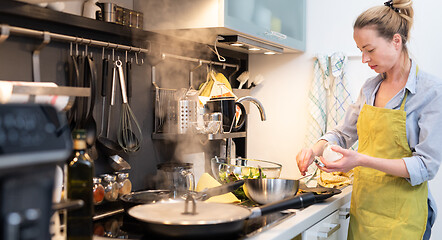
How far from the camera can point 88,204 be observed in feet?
3.84

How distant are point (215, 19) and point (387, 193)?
906 millimetres

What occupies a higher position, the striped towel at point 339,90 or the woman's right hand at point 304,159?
the striped towel at point 339,90

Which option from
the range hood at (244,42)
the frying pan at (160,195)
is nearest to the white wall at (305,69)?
the range hood at (244,42)

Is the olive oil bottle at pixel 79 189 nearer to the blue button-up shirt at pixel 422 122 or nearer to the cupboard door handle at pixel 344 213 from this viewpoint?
the blue button-up shirt at pixel 422 122

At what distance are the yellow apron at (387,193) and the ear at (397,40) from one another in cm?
18

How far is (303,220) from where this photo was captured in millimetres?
1616

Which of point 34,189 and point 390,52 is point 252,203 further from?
point 34,189

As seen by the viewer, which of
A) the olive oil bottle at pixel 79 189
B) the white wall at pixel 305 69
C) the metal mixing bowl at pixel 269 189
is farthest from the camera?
the white wall at pixel 305 69

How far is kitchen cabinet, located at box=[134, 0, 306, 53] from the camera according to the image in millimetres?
1806

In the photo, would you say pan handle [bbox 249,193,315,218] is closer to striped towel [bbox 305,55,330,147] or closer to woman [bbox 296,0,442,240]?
woman [bbox 296,0,442,240]

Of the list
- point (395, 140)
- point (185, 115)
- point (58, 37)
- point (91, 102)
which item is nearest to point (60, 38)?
point (58, 37)

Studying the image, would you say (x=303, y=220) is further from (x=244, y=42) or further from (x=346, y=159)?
(x=244, y=42)

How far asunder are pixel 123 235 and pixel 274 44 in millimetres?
1282

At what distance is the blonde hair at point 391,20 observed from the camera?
70.1 inches
